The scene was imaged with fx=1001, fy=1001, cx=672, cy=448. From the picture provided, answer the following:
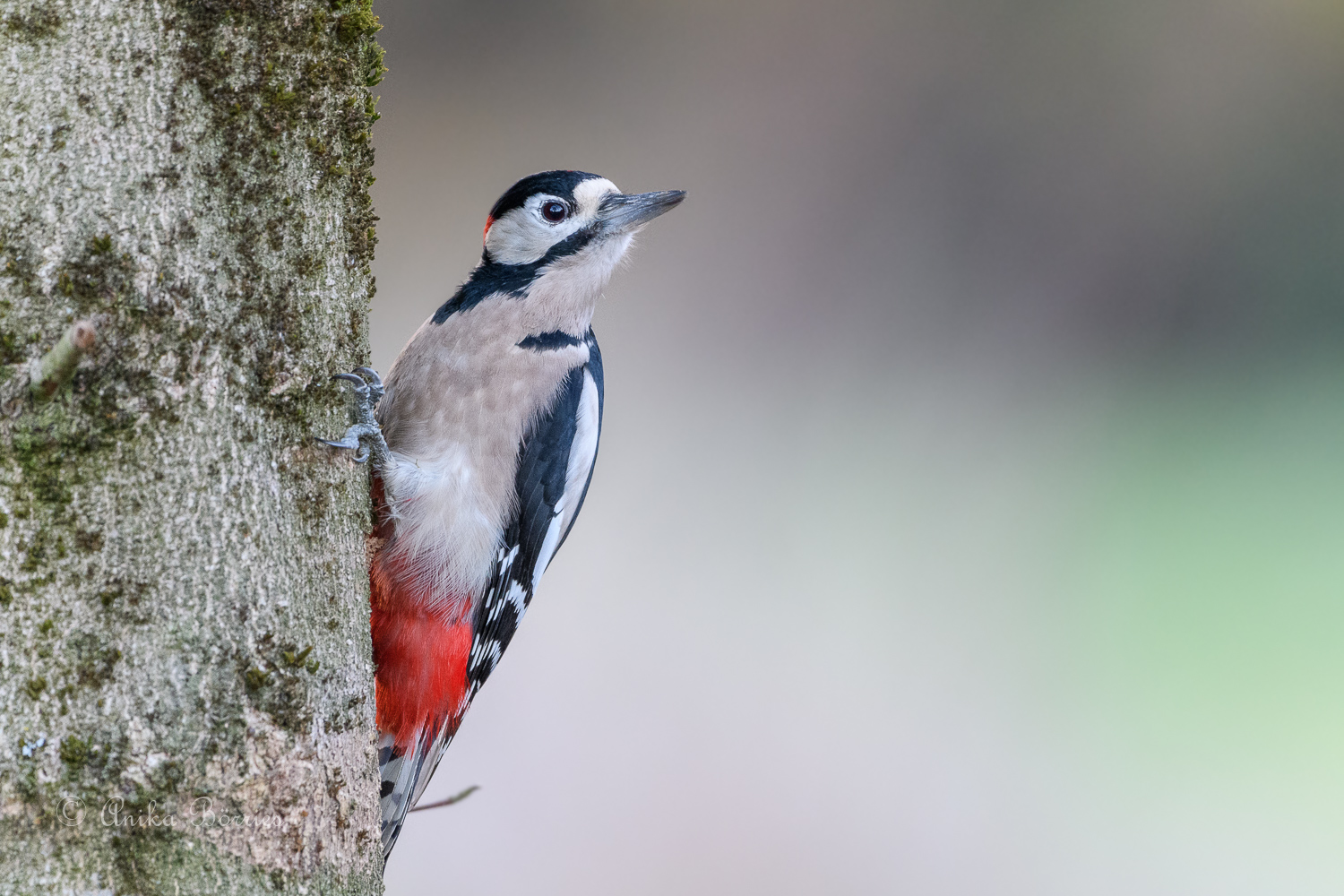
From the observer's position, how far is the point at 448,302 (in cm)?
149

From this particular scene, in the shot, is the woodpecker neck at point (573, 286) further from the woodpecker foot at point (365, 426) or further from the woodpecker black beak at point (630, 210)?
the woodpecker foot at point (365, 426)

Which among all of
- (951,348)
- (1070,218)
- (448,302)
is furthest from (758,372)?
(448,302)

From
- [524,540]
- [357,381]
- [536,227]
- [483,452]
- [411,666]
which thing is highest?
[536,227]

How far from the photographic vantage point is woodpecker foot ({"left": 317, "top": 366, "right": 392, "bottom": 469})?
89cm

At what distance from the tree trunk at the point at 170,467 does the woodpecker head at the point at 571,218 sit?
0.67 m

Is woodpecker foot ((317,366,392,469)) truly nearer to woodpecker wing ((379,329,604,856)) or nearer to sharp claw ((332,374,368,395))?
sharp claw ((332,374,368,395))

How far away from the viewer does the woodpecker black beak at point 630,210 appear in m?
1.53

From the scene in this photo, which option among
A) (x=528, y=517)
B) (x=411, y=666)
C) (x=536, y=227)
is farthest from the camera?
(x=536, y=227)

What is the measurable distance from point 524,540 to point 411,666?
0.23 m

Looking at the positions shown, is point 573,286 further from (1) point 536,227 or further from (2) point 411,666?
(2) point 411,666

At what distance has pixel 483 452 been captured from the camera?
1.33m

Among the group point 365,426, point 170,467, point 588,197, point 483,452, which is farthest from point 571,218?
point 170,467

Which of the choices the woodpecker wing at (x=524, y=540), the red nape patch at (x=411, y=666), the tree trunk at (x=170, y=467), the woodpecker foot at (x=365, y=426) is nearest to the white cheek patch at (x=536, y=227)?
the woodpecker wing at (x=524, y=540)

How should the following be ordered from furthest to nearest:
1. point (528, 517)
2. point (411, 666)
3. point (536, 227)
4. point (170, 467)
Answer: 1. point (536, 227)
2. point (528, 517)
3. point (411, 666)
4. point (170, 467)
